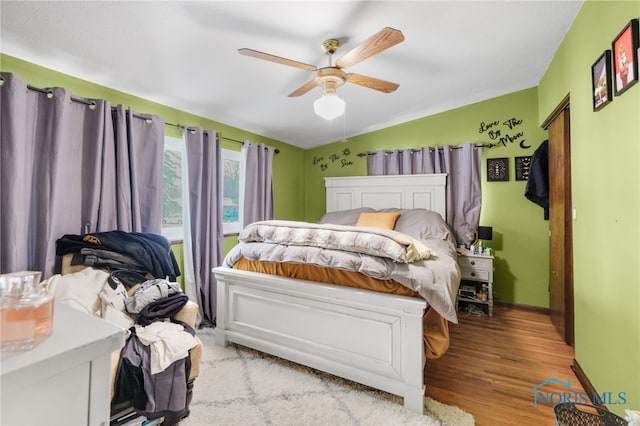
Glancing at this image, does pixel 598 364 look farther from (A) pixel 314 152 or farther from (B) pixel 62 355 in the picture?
(A) pixel 314 152

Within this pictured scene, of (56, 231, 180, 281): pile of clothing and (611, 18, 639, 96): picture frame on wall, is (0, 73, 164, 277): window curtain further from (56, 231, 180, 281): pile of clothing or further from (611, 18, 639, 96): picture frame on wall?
(611, 18, 639, 96): picture frame on wall

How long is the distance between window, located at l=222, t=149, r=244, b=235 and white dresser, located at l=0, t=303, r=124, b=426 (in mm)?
2991

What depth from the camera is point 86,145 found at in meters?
2.26

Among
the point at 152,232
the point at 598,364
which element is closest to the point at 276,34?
the point at 152,232

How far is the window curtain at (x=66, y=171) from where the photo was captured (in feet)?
5.97

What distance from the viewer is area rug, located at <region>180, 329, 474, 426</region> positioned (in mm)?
1734

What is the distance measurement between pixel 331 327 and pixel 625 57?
7.14 feet

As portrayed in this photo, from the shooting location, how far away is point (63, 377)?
25.8 inches

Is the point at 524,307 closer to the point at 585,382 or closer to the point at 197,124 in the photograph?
the point at 585,382

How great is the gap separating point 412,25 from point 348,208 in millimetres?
2678

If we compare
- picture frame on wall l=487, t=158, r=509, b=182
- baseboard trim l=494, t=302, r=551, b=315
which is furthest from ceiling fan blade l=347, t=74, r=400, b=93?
baseboard trim l=494, t=302, r=551, b=315

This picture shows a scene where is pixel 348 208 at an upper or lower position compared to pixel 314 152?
lower

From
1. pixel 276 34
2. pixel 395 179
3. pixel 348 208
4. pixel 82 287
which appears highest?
pixel 276 34

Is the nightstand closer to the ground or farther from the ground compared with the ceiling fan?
closer to the ground
